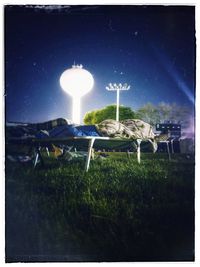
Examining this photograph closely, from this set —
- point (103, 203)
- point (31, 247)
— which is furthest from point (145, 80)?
point (31, 247)

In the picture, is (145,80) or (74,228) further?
(145,80)

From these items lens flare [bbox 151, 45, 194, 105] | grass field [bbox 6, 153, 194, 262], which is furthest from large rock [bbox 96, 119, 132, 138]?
lens flare [bbox 151, 45, 194, 105]

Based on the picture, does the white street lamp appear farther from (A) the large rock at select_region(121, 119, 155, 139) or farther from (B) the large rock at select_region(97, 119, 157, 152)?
(A) the large rock at select_region(121, 119, 155, 139)

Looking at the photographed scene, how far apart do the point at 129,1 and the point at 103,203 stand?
59.1 inches

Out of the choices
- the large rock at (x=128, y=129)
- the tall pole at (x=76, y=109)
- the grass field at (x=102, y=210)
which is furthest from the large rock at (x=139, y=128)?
the tall pole at (x=76, y=109)

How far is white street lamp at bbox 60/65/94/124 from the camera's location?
2.31 meters

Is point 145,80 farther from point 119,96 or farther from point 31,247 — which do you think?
point 31,247

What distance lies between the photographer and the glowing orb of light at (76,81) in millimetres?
2307

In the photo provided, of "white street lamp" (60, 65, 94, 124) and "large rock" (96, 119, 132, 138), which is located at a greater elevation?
"white street lamp" (60, 65, 94, 124)

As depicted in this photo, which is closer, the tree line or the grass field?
the grass field

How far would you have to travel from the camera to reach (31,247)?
222 cm

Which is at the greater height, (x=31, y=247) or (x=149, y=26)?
(x=149, y=26)

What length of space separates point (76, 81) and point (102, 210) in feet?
3.18

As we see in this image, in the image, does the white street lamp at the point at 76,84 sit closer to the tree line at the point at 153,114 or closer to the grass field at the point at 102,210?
the tree line at the point at 153,114
